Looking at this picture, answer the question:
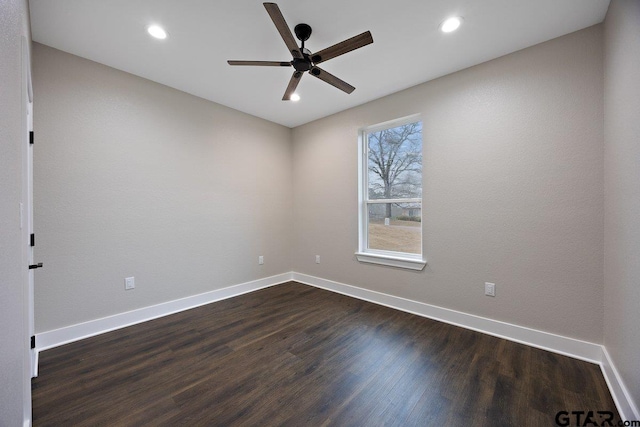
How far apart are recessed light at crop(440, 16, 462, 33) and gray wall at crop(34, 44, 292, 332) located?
269cm

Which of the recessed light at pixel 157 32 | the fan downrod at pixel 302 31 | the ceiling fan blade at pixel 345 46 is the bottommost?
the ceiling fan blade at pixel 345 46

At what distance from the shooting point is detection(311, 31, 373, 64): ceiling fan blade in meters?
1.69

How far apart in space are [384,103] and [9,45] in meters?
3.13

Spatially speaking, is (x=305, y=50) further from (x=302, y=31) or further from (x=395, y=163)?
(x=395, y=163)

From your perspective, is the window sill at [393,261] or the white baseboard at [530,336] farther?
the window sill at [393,261]

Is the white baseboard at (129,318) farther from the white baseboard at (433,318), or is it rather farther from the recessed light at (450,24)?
the recessed light at (450,24)

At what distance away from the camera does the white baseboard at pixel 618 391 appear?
1.39 metres

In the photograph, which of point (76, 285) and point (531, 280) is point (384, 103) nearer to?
point (531, 280)

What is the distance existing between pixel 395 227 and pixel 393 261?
17.7 inches

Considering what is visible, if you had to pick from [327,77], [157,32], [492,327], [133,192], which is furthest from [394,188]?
[133,192]

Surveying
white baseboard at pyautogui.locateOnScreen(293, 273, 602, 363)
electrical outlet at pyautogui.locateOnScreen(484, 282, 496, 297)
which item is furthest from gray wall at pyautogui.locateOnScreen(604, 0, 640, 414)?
electrical outlet at pyautogui.locateOnScreen(484, 282, 496, 297)

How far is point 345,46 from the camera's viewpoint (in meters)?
1.80

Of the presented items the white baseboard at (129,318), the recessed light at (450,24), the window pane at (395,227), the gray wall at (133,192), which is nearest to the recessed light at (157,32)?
the gray wall at (133,192)

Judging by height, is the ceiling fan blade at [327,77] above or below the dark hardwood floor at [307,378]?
above
